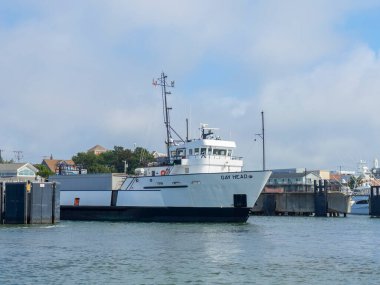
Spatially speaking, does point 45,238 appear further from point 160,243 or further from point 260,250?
point 260,250

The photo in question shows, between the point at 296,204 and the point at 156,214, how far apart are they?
94.1ft

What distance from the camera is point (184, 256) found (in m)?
29.4

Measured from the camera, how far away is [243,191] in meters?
50.4

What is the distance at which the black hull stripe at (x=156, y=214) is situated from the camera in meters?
50.9

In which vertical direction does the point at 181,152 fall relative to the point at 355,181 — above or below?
above

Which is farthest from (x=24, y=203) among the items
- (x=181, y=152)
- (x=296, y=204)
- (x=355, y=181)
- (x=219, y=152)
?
(x=355, y=181)

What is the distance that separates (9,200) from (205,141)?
15.6 meters

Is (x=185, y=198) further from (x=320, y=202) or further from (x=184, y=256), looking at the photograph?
(x=320, y=202)

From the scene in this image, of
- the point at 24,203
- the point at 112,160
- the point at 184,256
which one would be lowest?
the point at 184,256

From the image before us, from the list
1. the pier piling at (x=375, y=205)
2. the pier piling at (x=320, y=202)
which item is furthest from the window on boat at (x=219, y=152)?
the pier piling at (x=375, y=205)

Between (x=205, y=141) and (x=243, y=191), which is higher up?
(x=205, y=141)

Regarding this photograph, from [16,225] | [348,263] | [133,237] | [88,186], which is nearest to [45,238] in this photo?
[133,237]

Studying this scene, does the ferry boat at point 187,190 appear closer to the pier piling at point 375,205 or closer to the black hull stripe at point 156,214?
the black hull stripe at point 156,214

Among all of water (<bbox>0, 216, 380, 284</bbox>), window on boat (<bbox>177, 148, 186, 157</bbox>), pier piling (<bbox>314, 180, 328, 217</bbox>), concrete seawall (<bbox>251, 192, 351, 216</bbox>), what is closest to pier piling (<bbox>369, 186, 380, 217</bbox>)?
concrete seawall (<bbox>251, 192, 351, 216</bbox>)
